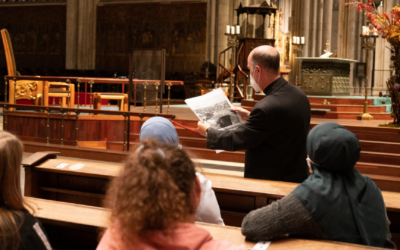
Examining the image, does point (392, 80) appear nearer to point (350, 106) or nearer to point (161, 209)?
point (350, 106)

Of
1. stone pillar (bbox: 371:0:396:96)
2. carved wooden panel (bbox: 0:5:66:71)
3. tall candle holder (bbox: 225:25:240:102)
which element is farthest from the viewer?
carved wooden panel (bbox: 0:5:66:71)

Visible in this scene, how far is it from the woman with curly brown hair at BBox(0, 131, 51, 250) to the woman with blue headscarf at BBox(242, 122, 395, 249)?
0.82 m

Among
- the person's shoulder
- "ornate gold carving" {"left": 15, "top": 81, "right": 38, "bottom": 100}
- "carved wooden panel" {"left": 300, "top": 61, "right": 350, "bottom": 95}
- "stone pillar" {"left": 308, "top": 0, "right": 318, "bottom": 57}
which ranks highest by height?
"stone pillar" {"left": 308, "top": 0, "right": 318, "bottom": 57}

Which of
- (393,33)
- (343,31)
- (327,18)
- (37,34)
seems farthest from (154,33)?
(393,33)

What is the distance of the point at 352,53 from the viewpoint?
61.6 feet

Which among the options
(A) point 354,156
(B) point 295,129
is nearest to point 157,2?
(B) point 295,129

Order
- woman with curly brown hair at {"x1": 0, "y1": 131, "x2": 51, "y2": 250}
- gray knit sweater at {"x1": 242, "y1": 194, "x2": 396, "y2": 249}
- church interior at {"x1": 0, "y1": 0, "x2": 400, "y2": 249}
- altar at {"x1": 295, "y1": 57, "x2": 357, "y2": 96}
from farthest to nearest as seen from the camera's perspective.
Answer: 1. altar at {"x1": 295, "y1": 57, "x2": 357, "y2": 96}
2. church interior at {"x1": 0, "y1": 0, "x2": 400, "y2": 249}
3. gray knit sweater at {"x1": 242, "y1": 194, "x2": 396, "y2": 249}
4. woman with curly brown hair at {"x1": 0, "y1": 131, "x2": 51, "y2": 250}

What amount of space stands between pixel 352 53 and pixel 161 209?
62.4 feet

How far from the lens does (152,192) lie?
1111 millimetres

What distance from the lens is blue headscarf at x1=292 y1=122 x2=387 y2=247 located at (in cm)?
180

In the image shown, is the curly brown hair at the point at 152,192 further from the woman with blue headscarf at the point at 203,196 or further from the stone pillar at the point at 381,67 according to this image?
the stone pillar at the point at 381,67

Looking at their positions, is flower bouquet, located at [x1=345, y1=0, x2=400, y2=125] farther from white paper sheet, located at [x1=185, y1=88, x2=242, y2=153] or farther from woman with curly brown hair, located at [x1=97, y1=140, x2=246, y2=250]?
woman with curly brown hair, located at [x1=97, y1=140, x2=246, y2=250]

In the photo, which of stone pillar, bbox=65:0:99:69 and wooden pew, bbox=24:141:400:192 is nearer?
wooden pew, bbox=24:141:400:192

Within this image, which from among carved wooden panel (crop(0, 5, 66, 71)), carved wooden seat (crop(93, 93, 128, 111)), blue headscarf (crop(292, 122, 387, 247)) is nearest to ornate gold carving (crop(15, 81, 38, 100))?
carved wooden seat (crop(93, 93, 128, 111))
